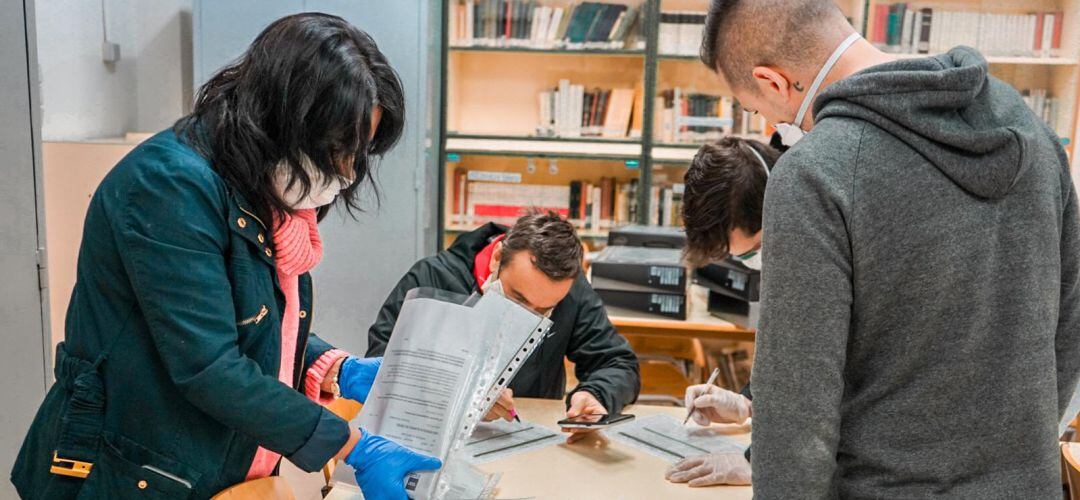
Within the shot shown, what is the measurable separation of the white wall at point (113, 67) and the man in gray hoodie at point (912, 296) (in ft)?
9.78

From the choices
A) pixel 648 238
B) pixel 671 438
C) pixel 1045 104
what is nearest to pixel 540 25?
pixel 648 238

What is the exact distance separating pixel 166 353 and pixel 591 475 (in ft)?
2.76

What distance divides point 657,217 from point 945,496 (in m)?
3.70

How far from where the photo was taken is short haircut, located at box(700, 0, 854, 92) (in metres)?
1.06

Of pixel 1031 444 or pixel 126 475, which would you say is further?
pixel 126 475

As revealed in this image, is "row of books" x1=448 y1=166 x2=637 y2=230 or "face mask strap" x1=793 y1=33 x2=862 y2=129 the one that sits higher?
"face mask strap" x1=793 y1=33 x2=862 y2=129

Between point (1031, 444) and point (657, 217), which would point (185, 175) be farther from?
point (657, 217)

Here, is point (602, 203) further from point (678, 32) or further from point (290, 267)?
point (290, 267)

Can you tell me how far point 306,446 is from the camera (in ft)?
4.01

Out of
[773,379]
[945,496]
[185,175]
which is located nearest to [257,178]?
[185,175]

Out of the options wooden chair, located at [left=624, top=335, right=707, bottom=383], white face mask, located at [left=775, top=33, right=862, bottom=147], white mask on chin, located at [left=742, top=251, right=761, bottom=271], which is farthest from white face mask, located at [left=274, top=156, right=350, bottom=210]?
wooden chair, located at [left=624, top=335, right=707, bottom=383]

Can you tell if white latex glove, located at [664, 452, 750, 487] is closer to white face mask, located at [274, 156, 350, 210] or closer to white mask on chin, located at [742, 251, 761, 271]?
white face mask, located at [274, 156, 350, 210]

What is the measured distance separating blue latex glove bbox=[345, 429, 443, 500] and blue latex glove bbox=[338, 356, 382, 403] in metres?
0.33

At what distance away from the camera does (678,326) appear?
311 centimetres
